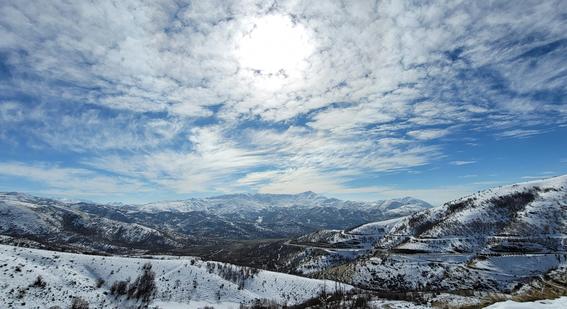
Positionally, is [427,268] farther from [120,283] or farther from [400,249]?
[120,283]

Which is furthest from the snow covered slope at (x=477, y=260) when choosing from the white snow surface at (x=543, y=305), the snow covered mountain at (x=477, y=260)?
the white snow surface at (x=543, y=305)

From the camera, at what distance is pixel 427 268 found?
158000mm

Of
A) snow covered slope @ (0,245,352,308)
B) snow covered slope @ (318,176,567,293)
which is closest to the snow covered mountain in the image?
snow covered slope @ (318,176,567,293)

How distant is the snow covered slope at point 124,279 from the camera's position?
7706cm

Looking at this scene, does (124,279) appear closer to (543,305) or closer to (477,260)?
(543,305)

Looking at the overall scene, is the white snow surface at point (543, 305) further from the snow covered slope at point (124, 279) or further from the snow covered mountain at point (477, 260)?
the snow covered mountain at point (477, 260)

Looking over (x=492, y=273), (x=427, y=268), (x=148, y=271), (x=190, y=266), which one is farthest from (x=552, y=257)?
(x=148, y=271)

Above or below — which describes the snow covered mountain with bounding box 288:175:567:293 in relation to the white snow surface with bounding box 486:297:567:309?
below

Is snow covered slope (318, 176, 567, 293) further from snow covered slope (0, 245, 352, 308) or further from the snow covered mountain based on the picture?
snow covered slope (0, 245, 352, 308)

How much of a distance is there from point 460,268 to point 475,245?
44191 millimetres

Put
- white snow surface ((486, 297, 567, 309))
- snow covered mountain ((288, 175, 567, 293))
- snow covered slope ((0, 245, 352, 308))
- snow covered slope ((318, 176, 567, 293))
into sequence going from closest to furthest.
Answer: white snow surface ((486, 297, 567, 309)) → snow covered slope ((0, 245, 352, 308)) → snow covered mountain ((288, 175, 567, 293)) → snow covered slope ((318, 176, 567, 293))

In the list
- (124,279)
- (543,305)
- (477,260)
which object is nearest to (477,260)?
(477,260)

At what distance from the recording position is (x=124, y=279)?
4060 inches

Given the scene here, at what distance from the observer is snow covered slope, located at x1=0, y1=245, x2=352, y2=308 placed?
77062 millimetres
